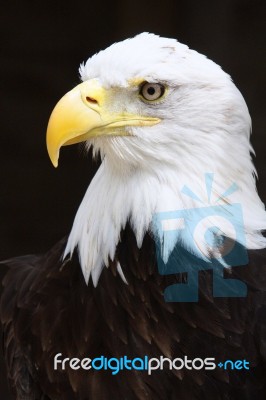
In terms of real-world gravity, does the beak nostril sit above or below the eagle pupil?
above

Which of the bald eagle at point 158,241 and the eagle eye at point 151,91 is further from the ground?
the eagle eye at point 151,91

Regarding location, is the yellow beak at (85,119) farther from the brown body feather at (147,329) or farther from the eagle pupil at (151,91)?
the brown body feather at (147,329)

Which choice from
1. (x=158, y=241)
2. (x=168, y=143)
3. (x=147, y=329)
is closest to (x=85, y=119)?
(x=168, y=143)

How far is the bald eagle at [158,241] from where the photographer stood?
1.55m

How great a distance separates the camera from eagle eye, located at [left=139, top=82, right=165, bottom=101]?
1542 mm

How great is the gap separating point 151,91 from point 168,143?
0.32ft

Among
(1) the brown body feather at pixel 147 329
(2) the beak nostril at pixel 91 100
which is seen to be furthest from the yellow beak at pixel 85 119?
(1) the brown body feather at pixel 147 329

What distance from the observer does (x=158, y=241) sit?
63.5 inches

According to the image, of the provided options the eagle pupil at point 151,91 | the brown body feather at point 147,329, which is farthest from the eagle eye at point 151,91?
the brown body feather at point 147,329

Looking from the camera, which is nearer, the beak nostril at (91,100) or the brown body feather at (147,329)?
the beak nostril at (91,100)

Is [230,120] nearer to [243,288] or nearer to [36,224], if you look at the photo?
[243,288]

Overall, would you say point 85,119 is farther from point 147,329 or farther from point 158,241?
point 147,329

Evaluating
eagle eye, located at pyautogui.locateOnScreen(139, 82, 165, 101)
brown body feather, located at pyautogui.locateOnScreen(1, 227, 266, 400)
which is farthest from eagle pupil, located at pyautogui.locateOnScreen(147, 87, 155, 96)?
brown body feather, located at pyautogui.locateOnScreen(1, 227, 266, 400)

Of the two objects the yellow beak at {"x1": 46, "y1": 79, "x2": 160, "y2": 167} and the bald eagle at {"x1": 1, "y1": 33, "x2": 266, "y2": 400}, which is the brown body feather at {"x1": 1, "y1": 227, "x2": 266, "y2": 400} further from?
the yellow beak at {"x1": 46, "y1": 79, "x2": 160, "y2": 167}
